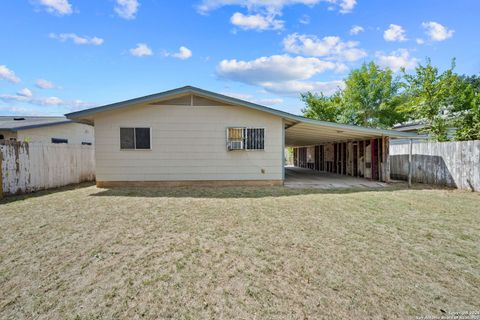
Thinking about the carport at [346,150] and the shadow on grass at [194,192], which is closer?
the shadow on grass at [194,192]

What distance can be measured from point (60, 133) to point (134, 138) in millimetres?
9611

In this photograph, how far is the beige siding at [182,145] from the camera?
334 inches

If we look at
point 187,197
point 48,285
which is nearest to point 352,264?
point 48,285

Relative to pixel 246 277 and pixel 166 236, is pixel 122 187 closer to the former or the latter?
pixel 166 236

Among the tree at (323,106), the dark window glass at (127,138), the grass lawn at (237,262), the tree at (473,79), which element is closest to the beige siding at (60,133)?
the dark window glass at (127,138)

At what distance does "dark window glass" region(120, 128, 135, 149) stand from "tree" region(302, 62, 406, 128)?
70.1 ft

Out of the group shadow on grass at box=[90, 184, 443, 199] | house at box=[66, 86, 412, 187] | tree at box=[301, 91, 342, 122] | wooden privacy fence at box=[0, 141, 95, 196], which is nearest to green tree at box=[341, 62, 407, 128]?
tree at box=[301, 91, 342, 122]

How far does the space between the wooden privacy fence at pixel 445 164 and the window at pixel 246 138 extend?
7.07 meters

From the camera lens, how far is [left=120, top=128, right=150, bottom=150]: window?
8.53 metres

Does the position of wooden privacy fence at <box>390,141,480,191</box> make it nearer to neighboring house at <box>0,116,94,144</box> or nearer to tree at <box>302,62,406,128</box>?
tree at <box>302,62,406,128</box>

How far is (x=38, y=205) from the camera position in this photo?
6059 mm

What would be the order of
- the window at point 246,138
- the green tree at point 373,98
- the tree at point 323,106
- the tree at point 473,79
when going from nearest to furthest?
the window at point 246,138 < the tree at point 473,79 < the green tree at point 373,98 < the tree at point 323,106

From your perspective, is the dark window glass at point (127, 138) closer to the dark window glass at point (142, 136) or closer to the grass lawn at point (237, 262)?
the dark window glass at point (142, 136)

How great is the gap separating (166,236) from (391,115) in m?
24.9
